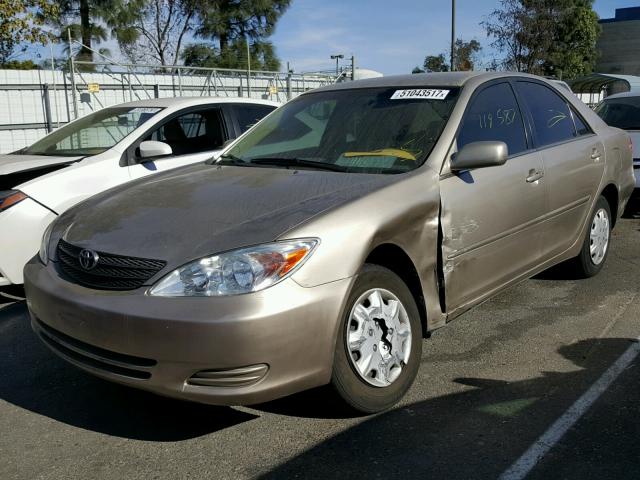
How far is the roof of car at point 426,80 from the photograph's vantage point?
4.14 metres

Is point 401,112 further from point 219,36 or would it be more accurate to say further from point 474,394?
point 219,36

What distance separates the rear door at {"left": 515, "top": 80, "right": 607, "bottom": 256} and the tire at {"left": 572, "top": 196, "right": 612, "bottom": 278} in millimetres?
242

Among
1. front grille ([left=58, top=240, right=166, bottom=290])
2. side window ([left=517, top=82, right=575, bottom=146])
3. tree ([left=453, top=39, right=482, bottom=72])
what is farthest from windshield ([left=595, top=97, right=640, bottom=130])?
tree ([left=453, top=39, right=482, bottom=72])

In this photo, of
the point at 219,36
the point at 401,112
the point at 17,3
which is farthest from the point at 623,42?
the point at 401,112

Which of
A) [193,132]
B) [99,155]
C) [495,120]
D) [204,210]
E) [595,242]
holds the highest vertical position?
[495,120]

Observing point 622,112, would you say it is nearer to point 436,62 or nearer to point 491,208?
point 491,208

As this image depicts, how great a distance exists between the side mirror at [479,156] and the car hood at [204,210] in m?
0.42

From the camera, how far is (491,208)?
3.84 m

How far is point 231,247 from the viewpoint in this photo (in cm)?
278

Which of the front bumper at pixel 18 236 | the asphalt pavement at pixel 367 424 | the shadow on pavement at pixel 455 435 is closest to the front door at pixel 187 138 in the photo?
the front bumper at pixel 18 236

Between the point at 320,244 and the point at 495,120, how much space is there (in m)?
1.93

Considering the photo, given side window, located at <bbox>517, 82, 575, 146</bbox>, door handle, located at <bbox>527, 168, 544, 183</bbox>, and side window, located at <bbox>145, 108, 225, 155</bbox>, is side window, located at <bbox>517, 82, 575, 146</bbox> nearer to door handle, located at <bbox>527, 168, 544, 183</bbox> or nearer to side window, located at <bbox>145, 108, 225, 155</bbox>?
door handle, located at <bbox>527, 168, 544, 183</bbox>

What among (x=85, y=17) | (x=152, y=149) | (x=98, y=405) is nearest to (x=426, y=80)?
(x=152, y=149)

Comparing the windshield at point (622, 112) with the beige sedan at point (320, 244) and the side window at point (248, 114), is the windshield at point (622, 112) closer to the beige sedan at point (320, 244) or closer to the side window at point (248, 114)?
the beige sedan at point (320, 244)
